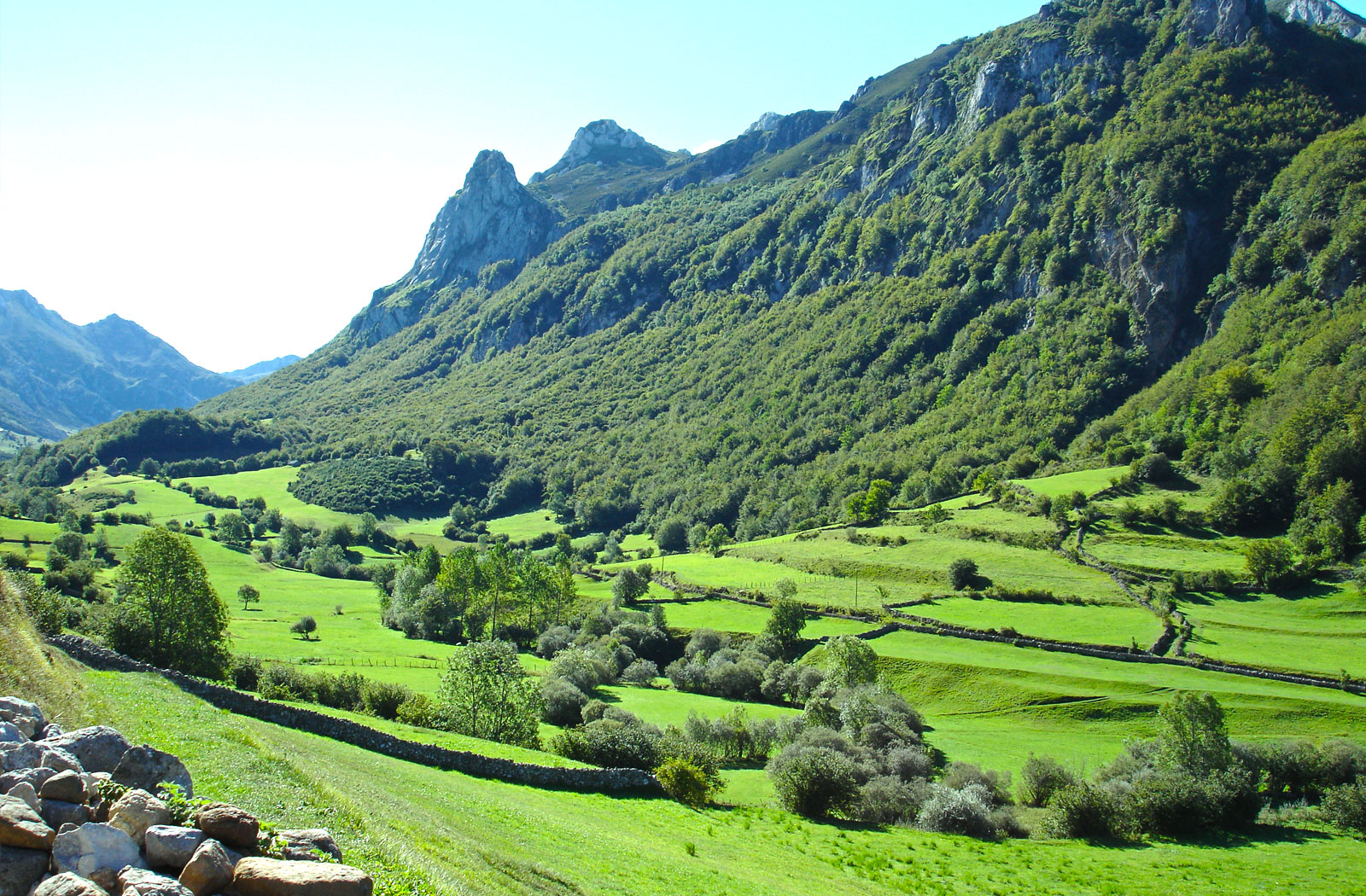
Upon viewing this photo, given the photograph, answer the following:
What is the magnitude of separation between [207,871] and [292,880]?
0.96 m

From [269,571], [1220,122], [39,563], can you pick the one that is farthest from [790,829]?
[1220,122]

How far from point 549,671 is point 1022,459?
110 metres

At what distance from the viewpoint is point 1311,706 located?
1889 inches

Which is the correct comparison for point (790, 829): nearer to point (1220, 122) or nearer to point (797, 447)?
point (797, 447)

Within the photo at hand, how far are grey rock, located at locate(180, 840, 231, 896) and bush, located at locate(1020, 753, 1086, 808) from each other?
41.6 m

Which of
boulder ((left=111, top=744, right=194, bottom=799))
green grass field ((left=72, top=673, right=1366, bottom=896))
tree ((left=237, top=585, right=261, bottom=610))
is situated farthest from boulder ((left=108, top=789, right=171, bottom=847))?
tree ((left=237, top=585, right=261, bottom=610))

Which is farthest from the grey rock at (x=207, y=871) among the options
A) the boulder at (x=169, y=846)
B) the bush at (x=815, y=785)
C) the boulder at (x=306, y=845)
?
the bush at (x=815, y=785)

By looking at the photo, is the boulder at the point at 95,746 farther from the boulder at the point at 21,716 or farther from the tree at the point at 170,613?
the tree at the point at 170,613

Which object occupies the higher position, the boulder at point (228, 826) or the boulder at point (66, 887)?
the boulder at point (66, 887)

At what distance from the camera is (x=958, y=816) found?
35.5 metres

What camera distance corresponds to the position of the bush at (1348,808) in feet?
112

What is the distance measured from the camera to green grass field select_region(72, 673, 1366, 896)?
1602 cm

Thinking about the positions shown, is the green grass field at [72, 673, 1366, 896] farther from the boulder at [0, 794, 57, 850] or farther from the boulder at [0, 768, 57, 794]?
the boulder at [0, 768, 57, 794]

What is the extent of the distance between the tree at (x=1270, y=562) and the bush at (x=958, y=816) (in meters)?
56.2
